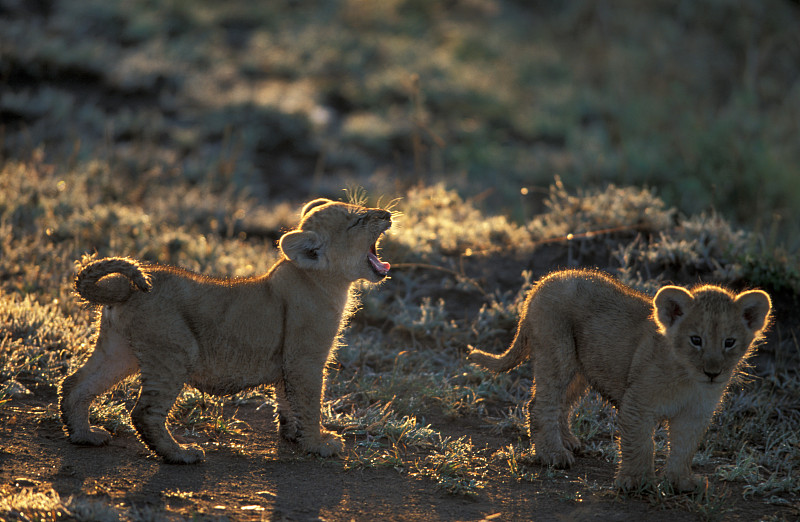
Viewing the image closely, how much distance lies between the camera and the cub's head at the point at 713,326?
15.3 ft

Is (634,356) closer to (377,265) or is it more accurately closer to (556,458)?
(556,458)

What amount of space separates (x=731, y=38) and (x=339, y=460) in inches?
772

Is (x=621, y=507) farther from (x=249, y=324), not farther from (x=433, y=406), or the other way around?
(x=249, y=324)

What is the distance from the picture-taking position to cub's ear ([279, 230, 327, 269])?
530cm

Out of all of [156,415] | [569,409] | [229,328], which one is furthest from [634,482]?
[156,415]

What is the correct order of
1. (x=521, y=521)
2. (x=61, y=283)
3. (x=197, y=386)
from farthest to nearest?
(x=61, y=283)
(x=197, y=386)
(x=521, y=521)

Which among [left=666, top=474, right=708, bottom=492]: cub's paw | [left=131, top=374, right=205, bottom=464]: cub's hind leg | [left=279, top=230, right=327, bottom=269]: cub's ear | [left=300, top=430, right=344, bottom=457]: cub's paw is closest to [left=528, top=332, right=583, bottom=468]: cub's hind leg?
[left=666, top=474, right=708, bottom=492]: cub's paw

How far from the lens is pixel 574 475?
17.7 feet

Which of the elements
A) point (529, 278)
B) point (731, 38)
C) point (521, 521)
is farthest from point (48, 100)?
point (731, 38)

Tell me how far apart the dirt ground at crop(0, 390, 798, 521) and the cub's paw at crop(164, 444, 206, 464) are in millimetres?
44

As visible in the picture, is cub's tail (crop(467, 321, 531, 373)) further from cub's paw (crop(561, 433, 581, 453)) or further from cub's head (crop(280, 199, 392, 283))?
cub's head (crop(280, 199, 392, 283))

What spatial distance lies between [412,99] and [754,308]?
8.53 meters

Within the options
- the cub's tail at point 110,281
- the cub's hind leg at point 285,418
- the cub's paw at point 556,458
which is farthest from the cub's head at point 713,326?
the cub's tail at point 110,281

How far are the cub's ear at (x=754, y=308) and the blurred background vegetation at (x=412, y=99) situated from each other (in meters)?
5.43
